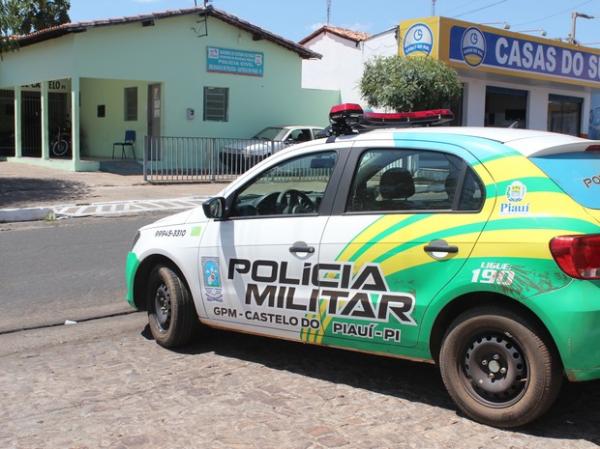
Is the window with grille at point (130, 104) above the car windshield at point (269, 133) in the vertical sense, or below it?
above

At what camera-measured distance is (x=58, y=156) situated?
24578mm

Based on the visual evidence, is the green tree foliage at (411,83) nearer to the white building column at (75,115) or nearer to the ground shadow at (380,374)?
the white building column at (75,115)

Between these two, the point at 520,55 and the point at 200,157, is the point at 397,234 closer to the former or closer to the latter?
the point at 200,157

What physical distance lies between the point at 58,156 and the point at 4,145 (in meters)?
5.10

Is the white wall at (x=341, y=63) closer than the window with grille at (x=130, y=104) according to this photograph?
Yes

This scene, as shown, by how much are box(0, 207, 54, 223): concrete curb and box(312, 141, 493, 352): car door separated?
1004 centimetres

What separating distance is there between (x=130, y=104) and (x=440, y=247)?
22.3 m

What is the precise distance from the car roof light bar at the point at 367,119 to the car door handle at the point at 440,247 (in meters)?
1.14

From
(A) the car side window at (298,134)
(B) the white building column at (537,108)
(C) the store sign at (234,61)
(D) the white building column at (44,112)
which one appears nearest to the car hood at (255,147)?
(A) the car side window at (298,134)

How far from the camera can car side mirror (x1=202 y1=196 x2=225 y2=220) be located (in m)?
5.02

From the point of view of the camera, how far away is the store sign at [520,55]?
69.5ft

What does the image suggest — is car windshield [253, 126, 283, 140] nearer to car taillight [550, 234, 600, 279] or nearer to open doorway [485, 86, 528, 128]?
open doorway [485, 86, 528, 128]

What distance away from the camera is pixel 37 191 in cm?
1661

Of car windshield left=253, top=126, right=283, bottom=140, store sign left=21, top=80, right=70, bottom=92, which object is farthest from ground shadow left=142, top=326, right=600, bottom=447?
store sign left=21, top=80, right=70, bottom=92
